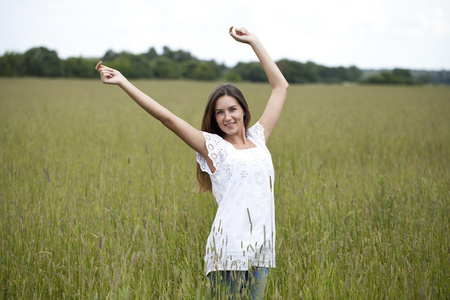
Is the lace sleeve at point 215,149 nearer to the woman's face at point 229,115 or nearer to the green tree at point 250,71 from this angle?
the woman's face at point 229,115

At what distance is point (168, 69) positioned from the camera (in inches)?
3314

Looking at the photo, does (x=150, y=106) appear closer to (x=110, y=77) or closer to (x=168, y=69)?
(x=110, y=77)

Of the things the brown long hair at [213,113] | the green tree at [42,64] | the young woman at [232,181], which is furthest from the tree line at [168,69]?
the young woman at [232,181]

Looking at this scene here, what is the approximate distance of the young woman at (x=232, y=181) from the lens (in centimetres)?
216

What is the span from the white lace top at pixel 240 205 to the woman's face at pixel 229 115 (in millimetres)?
130

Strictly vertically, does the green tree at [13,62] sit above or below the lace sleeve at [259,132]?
above

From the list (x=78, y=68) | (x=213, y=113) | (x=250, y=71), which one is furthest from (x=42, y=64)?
(x=213, y=113)

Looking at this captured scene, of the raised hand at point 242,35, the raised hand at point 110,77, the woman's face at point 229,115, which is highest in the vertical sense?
the raised hand at point 242,35

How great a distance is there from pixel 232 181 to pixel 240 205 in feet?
0.46

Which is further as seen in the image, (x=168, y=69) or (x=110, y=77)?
(x=168, y=69)

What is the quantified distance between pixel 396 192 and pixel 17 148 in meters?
5.66

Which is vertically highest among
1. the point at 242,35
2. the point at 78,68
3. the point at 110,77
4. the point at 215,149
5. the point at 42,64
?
the point at 42,64

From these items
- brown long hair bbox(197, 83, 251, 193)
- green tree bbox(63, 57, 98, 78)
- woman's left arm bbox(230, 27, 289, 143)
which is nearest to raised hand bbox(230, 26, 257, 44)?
woman's left arm bbox(230, 27, 289, 143)

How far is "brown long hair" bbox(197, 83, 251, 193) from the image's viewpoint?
2.50 meters
